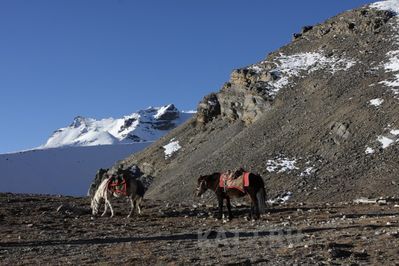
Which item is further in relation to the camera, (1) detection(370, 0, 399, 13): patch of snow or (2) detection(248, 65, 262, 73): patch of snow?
(1) detection(370, 0, 399, 13): patch of snow

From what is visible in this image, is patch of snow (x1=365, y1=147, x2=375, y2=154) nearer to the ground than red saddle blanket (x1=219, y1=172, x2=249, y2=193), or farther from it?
farther from it

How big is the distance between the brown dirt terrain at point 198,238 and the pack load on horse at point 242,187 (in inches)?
20.3

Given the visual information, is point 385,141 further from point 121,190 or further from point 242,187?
point 121,190

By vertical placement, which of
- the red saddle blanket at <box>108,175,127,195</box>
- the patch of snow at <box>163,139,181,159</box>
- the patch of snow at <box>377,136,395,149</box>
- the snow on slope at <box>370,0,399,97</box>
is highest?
the snow on slope at <box>370,0,399,97</box>

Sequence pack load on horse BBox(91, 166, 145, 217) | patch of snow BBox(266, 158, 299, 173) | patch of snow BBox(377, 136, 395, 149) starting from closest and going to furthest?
pack load on horse BBox(91, 166, 145, 217), patch of snow BBox(377, 136, 395, 149), patch of snow BBox(266, 158, 299, 173)

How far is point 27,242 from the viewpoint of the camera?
1491 cm

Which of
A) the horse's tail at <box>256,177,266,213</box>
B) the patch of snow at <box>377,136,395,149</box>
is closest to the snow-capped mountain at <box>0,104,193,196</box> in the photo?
the patch of snow at <box>377,136,395,149</box>

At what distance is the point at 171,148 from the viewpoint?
66.6 m

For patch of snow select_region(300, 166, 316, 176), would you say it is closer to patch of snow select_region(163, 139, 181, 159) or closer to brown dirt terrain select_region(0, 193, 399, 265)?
brown dirt terrain select_region(0, 193, 399, 265)

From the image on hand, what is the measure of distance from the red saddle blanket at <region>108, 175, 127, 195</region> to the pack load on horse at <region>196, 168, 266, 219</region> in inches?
130

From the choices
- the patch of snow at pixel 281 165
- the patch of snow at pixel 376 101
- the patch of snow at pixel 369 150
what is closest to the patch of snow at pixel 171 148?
the patch of snow at pixel 281 165

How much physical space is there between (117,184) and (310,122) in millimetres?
29673

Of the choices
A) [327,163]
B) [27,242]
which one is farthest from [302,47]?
[27,242]

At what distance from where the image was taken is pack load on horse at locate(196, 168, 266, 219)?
19.4m
